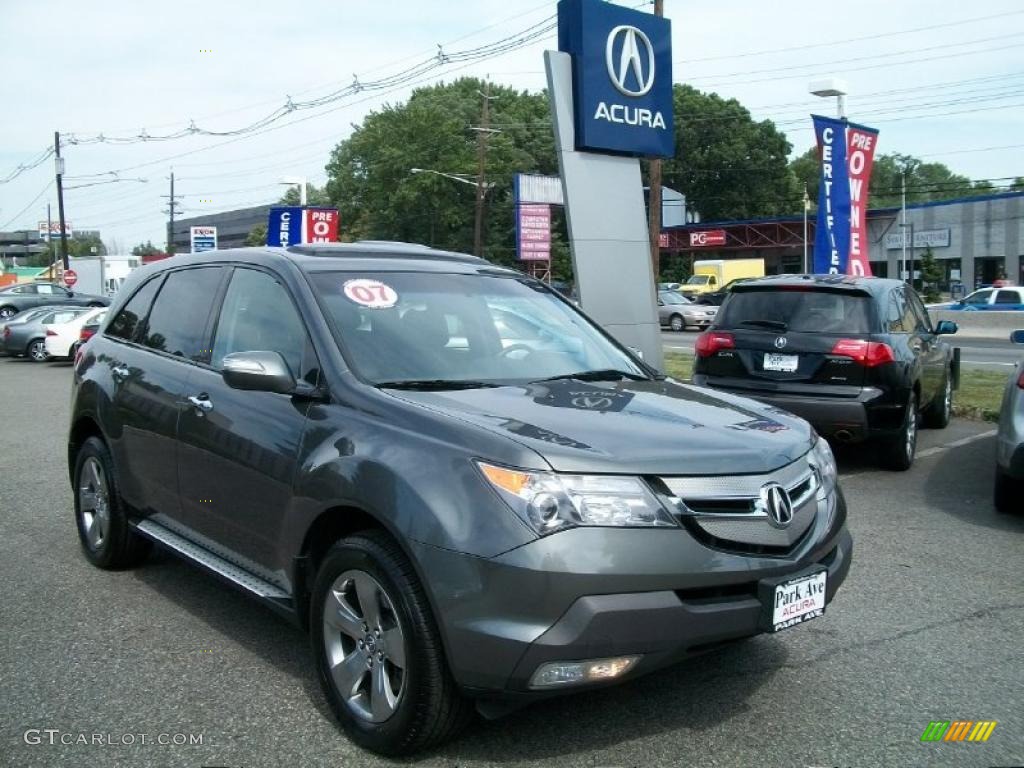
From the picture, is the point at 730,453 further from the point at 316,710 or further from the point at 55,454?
the point at 55,454

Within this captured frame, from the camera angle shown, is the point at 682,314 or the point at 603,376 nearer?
the point at 603,376

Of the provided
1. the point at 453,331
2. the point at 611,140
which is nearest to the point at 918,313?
the point at 611,140

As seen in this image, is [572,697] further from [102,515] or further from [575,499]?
[102,515]

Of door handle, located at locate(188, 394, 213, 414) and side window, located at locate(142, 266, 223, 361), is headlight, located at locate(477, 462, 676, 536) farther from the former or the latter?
side window, located at locate(142, 266, 223, 361)

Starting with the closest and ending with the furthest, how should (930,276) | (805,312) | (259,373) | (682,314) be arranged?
(259,373)
(805,312)
(682,314)
(930,276)

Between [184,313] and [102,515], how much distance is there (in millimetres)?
1342

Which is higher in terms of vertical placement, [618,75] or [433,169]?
[433,169]

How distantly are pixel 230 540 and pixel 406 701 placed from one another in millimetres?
1387

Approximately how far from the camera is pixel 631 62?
462 inches

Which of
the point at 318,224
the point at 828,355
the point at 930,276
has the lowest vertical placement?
the point at 828,355

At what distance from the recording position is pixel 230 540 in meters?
4.19

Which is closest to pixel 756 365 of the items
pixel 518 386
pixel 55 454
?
pixel 518 386

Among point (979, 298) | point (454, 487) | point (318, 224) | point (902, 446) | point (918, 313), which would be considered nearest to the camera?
point (454, 487)

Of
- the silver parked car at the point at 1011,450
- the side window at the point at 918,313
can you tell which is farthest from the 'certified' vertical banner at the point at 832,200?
the silver parked car at the point at 1011,450
